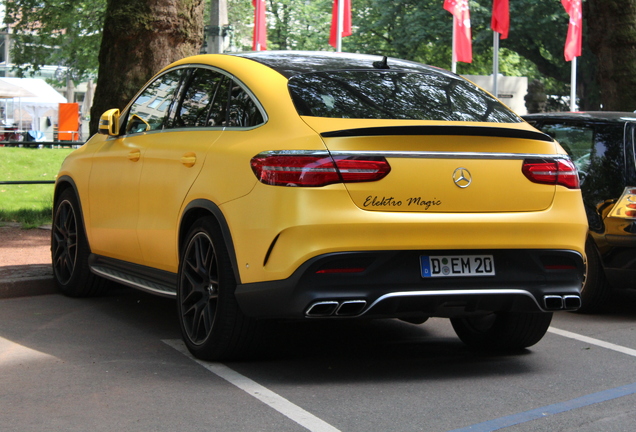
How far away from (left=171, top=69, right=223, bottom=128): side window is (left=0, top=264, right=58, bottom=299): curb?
238 centimetres

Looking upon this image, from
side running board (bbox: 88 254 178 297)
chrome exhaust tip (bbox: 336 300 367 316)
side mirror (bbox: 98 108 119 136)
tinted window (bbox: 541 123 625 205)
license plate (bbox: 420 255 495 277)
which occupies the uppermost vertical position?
side mirror (bbox: 98 108 119 136)

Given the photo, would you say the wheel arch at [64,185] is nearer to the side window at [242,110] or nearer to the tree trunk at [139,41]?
the side window at [242,110]

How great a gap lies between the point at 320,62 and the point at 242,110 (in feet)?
2.00

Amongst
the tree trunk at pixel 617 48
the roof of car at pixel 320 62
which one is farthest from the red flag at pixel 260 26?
the roof of car at pixel 320 62

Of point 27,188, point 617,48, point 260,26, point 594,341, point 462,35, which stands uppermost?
point 260,26

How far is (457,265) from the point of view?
514cm

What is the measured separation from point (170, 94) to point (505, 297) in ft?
9.07

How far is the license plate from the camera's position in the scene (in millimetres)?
5082

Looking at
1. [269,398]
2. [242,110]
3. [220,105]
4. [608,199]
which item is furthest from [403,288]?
[608,199]

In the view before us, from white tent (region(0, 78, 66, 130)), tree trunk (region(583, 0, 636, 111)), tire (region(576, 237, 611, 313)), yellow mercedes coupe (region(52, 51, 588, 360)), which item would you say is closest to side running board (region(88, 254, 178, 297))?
yellow mercedes coupe (region(52, 51, 588, 360))

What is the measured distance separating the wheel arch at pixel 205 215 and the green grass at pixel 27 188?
6.90 metres

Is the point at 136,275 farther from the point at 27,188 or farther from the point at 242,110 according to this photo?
the point at 27,188

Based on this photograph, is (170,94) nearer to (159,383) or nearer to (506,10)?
(159,383)

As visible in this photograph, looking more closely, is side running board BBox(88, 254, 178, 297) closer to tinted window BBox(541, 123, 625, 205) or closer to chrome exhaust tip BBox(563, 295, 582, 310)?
chrome exhaust tip BBox(563, 295, 582, 310)
